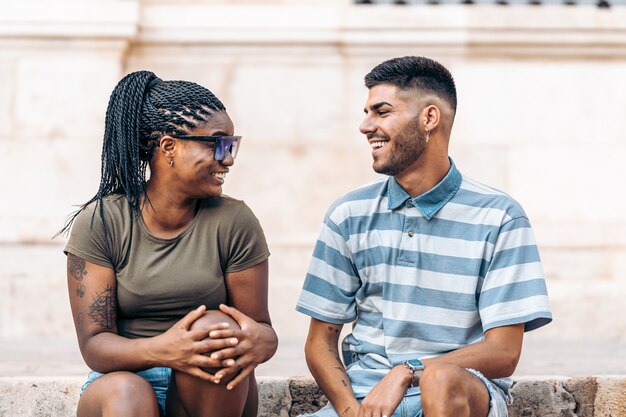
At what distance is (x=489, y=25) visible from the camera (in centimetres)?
752

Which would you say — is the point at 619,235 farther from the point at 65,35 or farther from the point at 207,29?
the point at 65,35

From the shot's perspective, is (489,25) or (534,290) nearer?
(534,290)

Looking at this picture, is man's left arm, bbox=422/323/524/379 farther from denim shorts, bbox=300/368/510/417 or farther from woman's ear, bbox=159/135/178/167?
woman's ear, bbox=159/135/178/167

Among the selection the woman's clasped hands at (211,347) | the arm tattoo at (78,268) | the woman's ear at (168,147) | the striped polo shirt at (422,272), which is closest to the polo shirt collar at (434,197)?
the striped polo shirt at (422,272)

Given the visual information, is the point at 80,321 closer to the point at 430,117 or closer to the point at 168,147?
the point at 168,147

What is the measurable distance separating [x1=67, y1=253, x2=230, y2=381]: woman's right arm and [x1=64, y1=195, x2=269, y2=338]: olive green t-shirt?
0.17ft

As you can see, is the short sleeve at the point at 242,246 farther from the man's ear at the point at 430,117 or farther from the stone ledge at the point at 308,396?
the stone ledge at the point at 308,396

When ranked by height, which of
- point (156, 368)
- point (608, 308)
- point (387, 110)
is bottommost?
point (608, 308)

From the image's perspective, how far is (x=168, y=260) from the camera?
12.9 ft

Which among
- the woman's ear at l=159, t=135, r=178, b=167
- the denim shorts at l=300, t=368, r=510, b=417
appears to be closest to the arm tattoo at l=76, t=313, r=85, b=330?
the woman's ear at l=159, t=135, r=178, b=167

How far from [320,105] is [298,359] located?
222 cm

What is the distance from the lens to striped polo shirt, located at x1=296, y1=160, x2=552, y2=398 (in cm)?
380

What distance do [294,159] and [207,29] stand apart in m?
1.05

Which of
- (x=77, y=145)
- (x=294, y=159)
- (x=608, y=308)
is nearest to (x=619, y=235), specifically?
(x=608, y=308)
